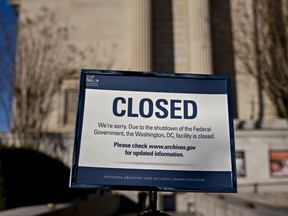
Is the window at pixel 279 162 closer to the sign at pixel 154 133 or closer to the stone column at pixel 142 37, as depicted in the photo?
the stone column at pixel 142 37

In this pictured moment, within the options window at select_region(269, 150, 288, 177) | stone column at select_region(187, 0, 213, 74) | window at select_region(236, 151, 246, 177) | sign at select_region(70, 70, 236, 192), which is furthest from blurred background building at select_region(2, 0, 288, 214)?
sign at select_region(70, 70, 236, 192)

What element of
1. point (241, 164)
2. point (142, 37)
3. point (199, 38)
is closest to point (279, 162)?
point (241, 164)

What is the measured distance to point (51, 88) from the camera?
2298 cm

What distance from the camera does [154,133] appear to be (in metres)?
2.56

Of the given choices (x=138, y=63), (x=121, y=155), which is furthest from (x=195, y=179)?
(x=138, y=63)

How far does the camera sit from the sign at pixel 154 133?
2404 millimetres

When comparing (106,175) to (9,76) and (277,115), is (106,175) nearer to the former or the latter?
(9,76)

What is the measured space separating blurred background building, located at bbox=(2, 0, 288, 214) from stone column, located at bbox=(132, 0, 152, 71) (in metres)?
0.07

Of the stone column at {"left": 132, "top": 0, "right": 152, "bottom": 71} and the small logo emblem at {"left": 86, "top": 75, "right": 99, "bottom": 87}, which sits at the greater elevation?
the stone column at {"left": 132, "top": 0, "right": 152, "bottom": 71}

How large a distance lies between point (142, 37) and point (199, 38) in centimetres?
423

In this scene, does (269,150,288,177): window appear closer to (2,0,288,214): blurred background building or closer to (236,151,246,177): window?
(236,151,246,177): window

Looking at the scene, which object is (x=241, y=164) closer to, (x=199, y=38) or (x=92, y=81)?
(x=199, y=38)

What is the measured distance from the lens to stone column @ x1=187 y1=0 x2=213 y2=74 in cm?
2219

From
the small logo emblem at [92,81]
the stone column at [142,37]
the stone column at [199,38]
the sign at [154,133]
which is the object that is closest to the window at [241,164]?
the stone column at [199,38]
